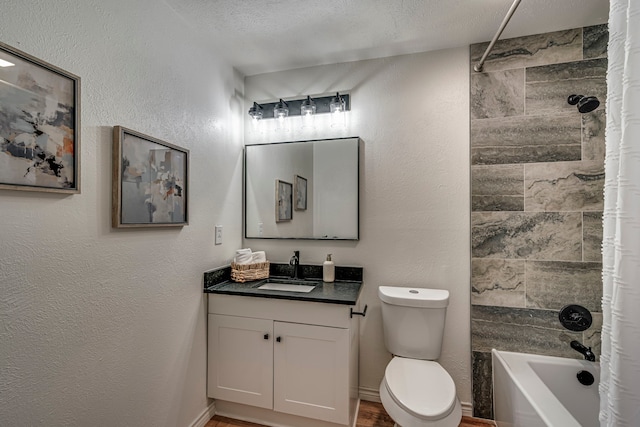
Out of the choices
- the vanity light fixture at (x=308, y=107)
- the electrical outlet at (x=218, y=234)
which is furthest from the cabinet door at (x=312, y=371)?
the vanity light fixture at (x=308, y=107)

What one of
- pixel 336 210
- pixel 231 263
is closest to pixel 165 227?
pixel 231 263

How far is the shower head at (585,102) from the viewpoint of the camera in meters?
1.58

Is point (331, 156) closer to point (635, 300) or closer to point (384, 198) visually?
point (384, 198)

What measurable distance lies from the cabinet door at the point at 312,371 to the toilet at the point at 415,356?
0.26 meters

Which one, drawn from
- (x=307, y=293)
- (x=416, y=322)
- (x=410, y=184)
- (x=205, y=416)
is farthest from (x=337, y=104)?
(x=205, y=416)

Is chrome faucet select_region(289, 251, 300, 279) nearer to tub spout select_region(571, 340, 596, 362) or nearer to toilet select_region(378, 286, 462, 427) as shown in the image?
toilet select_region(378, 286, 462, 427)

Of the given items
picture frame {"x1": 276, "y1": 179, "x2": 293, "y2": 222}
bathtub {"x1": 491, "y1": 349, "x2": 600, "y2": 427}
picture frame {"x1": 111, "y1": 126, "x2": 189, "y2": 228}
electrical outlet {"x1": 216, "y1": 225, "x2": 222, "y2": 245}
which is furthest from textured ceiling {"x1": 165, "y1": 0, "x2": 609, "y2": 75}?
bathtub {"x1": 491, "y1": 349, "x2": 600, "y2": 427}

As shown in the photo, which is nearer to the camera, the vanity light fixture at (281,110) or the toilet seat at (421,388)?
the toilet seat at (421,388)

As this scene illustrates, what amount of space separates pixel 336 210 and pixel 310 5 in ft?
4.23

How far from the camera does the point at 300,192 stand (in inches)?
90.3

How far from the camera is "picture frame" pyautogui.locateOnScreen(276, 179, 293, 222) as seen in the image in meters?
2.31

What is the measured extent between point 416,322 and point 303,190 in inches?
48.2

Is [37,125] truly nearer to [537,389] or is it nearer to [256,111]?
[256,111]

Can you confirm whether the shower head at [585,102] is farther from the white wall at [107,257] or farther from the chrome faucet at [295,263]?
the white wall at [107,257]
